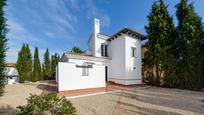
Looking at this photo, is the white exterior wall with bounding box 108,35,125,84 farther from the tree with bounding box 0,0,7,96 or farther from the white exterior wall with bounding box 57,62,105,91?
the tree with bounding box 0,0,7,96

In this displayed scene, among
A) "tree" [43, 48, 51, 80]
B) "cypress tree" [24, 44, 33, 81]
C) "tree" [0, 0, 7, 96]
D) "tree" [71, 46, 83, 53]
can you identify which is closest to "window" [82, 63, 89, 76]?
"tree" [0, 0, 7, 96]

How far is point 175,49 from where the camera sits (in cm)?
1733

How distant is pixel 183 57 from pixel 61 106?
15955 millimetres

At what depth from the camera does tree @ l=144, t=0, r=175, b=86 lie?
1722 cm

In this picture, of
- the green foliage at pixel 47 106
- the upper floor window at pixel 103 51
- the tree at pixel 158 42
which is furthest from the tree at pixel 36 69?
the green foliage at pixel 47 106

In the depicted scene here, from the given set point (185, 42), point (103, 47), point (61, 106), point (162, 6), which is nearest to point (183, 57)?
point (185, 42)

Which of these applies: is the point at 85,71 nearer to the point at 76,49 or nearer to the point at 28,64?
the point at 28,64

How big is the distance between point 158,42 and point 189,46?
11.8ft

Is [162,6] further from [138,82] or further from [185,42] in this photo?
[138,82]

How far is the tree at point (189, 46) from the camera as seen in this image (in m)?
15.0

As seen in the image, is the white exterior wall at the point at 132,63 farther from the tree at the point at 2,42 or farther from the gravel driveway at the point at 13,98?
the tree at the point at 2,42

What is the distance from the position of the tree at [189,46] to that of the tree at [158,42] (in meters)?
1.22

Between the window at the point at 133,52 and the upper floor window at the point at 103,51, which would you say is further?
the upper floor window at the point at 103,51

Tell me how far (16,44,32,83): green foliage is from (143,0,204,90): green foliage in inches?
1115
